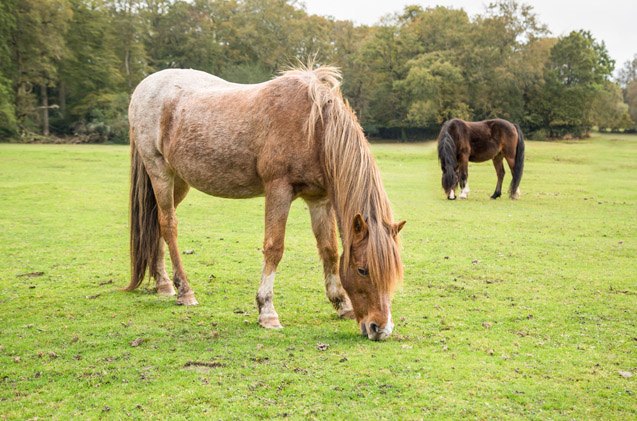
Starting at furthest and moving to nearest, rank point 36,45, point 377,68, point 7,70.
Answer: point 377,68 < point 7,70 < point 36,45

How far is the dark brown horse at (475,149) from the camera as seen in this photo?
15.7 metres

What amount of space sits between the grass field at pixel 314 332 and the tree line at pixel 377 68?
35.0 meters

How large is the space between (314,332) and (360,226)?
1131 millimetres

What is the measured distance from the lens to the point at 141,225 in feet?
21.0

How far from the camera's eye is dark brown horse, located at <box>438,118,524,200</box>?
51.5 ft

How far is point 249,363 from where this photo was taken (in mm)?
4188

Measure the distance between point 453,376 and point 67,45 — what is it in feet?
180

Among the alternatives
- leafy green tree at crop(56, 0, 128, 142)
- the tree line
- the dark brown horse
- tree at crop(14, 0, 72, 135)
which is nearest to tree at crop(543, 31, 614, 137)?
the tree line

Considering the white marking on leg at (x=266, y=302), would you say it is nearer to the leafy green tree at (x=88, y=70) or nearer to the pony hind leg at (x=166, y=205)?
the pony hind leg at (x=166, y=205)

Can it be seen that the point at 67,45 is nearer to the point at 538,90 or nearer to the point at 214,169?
the point at 538,90

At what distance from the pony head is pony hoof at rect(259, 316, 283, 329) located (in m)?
0.83

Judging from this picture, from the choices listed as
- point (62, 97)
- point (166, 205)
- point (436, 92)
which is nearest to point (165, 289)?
point (166, 205)

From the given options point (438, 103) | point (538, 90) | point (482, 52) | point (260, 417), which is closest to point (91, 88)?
point (438, 103)

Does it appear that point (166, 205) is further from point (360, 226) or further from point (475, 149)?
point (475, 149)
